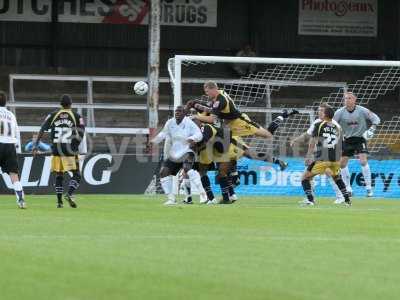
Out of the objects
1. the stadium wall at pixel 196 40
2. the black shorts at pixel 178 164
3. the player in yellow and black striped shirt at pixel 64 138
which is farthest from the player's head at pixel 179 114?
the stadium wall at pixel 196 40

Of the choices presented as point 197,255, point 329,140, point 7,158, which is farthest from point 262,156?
point 197,255

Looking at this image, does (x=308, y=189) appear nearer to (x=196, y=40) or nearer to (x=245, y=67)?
(x=245, y=67)

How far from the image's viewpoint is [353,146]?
25578 mm

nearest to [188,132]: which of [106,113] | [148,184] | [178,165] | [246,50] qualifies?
[178,165]

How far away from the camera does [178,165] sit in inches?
886

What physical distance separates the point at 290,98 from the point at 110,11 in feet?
23.1

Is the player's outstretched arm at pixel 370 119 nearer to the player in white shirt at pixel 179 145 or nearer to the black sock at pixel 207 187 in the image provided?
the black sock at pixel 207 187

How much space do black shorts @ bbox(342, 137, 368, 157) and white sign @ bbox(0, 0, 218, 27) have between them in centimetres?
1621

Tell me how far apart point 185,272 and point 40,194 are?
16.8 metres

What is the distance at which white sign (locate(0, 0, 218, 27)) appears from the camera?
39906 millimetres

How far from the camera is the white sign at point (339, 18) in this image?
1654 inches

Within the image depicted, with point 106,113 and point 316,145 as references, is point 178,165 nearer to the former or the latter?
point 316,145

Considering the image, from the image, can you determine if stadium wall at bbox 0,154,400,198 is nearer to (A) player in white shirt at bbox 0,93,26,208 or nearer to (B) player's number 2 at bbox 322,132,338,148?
(B) player's number 2 at bbox 322,132,338,148

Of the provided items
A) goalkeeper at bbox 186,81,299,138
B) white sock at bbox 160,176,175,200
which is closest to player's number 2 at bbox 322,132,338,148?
goalkeeper at bbox 186,81,299,138
